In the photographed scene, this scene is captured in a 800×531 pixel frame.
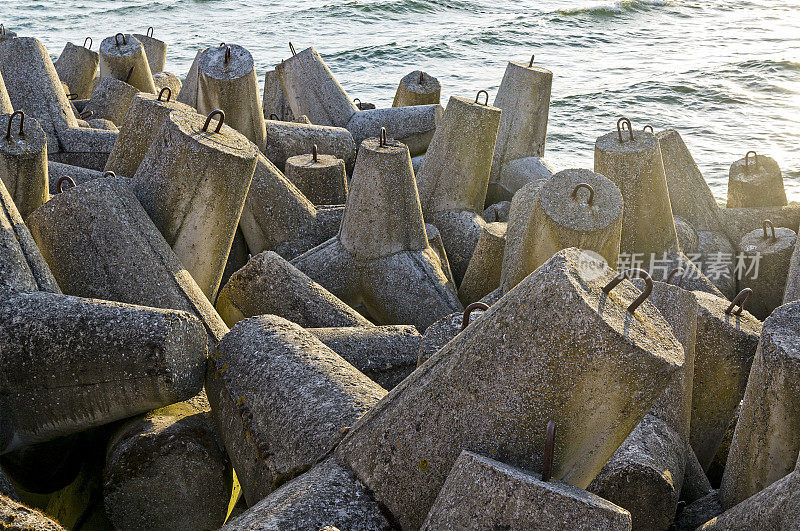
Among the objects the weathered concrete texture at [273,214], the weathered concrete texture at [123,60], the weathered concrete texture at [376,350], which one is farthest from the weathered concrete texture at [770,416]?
the weathered concrete texture at [123,60]

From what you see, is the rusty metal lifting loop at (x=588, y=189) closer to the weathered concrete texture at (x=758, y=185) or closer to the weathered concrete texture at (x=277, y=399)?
the weathered concrete texture at (x=277, y=399)

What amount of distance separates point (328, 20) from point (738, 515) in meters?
17.7

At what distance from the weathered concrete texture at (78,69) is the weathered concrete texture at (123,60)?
78 cm

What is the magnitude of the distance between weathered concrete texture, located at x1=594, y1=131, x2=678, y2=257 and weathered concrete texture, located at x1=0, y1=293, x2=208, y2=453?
9.55 ft

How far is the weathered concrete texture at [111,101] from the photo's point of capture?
6.59 meters

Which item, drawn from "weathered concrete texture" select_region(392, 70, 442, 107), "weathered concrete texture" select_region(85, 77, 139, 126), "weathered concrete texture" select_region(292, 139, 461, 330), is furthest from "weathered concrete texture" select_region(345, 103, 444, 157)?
"weathered concrete texture" select_region(292, 139, 461, 330)

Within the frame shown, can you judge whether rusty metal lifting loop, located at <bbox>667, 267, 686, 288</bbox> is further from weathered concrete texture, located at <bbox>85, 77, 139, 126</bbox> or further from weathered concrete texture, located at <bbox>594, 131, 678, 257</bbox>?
weathered concrete texture, located at <bbox>85, 77, 139, 126</bbox>

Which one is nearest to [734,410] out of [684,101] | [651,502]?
[651,502]

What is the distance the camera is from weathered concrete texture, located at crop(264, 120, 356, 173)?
5739 mm

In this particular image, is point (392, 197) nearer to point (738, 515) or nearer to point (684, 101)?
point (738, 515)

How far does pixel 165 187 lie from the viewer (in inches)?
142

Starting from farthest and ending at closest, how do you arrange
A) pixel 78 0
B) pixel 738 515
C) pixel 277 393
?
pixel 78 0 → pixel 277 393 → pixel 738 515

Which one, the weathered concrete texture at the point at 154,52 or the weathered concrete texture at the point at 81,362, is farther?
the weathered concrete texture at the point at 154,52

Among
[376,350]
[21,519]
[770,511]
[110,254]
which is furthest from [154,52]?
[770,511]
